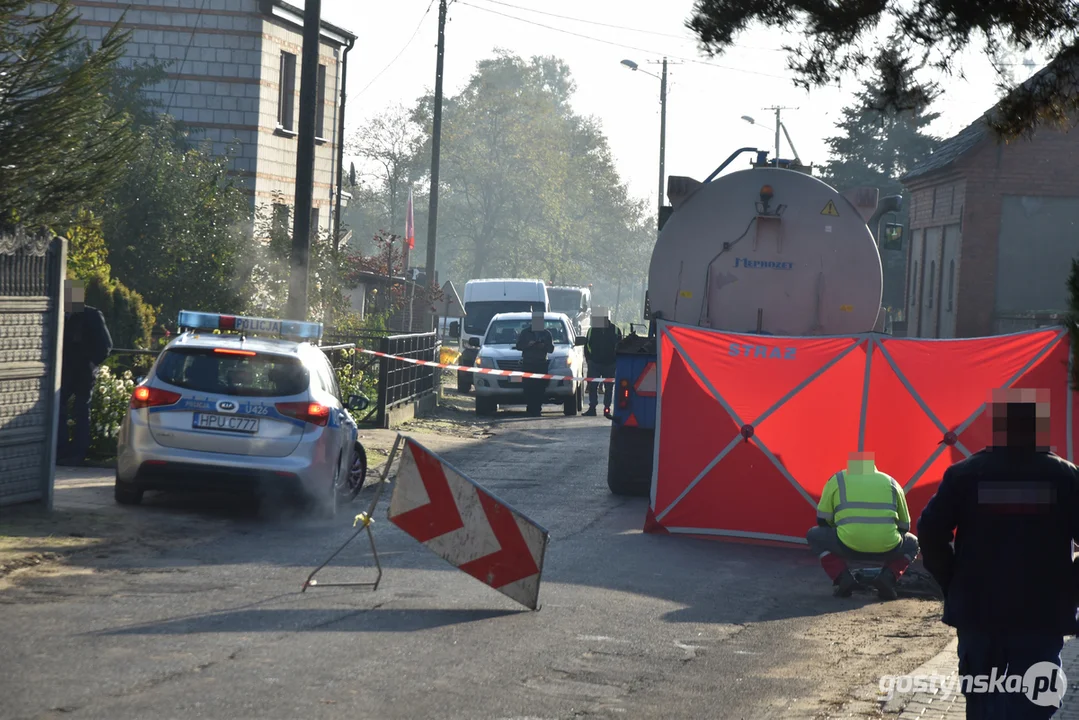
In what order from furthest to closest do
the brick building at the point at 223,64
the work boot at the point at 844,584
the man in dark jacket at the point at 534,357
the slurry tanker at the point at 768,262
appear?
the brick building at the point at 223,64, the man in dark jacket at the point at 534,357, the slurry tanker at the point at 768,262, the work boot at the point at 844,584

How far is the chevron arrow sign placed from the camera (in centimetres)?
900

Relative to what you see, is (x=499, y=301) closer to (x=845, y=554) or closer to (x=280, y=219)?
(x=280, y=219)

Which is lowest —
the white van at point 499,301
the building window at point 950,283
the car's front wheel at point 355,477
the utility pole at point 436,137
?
the car's front wheel at point 355,477

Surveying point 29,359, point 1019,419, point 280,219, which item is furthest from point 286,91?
point 1019,419

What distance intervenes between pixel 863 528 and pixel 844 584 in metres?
0.43

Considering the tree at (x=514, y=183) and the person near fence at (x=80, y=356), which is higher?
the tree at (x=514, y=183)

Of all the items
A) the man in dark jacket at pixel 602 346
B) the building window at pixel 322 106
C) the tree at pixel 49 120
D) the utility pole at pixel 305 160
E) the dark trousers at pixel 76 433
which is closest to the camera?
the tree at pixel 49 120

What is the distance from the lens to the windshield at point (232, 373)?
12.1 m

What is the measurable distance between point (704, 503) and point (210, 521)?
13.9ft

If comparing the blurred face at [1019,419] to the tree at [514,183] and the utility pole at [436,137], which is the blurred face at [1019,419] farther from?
the tree at [514,183]

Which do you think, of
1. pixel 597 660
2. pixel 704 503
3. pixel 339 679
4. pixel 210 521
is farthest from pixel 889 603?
pixel 210 521

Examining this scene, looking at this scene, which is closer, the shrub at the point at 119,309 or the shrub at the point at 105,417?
the shrub at the point at 105,417

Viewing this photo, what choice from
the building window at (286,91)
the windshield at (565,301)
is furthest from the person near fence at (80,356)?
the windshield at (565,301)

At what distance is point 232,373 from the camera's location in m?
12.2
